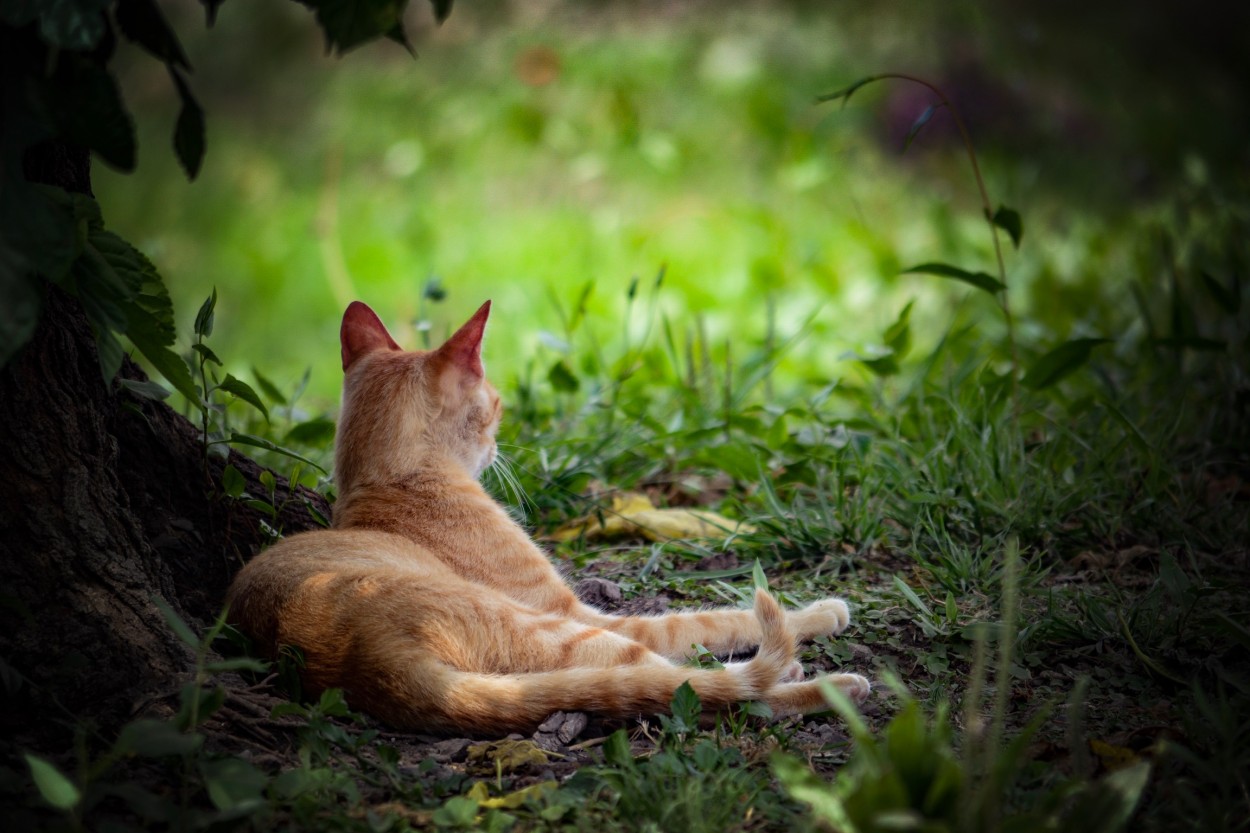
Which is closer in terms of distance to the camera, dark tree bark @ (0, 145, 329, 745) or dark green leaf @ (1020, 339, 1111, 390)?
dark tree bark @ (0, 145, 329, 745)

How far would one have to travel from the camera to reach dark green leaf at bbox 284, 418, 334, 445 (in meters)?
3.13

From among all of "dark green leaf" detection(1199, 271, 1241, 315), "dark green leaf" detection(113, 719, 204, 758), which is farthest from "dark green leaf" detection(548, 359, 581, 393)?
"dark green leaf" detection(113, 719, 204, 758)

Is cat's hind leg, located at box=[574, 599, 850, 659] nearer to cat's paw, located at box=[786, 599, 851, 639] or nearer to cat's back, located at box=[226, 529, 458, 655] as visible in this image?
cat's paw, located at box=[786, 599, 851, 639]

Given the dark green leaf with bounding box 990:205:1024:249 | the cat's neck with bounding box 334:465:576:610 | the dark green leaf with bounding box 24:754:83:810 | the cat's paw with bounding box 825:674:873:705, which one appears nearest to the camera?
the dark green leaf with bounding box 24:754:83:810

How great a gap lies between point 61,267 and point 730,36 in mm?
6659

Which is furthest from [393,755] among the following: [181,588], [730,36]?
[730,36]

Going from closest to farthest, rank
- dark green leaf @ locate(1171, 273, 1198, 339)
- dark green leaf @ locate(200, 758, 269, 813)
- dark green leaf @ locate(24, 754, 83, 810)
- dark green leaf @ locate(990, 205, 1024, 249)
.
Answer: dark green leaf @ locate(24, 754, 83, 810) < dark green leaf @ locate(200, 758, 269, 813) < dark green leaf @ locate(990, 205, 1024, 249) < dark green leaf @ locate(1171, 273, 1198, 339)

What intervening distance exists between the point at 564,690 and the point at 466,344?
3.34 ft

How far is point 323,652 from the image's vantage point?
6.42 feet

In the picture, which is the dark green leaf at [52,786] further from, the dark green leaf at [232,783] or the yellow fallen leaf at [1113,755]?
the yellow fallen leaf at [1113,755]

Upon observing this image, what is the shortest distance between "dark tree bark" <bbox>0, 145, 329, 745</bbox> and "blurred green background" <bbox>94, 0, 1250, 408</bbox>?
6.42 ft

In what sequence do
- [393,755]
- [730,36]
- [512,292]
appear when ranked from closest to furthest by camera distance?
[393,755], [512,292], [730,36]

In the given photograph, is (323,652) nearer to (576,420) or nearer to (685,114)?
(576,420)

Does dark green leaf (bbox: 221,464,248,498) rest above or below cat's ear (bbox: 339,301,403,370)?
below
